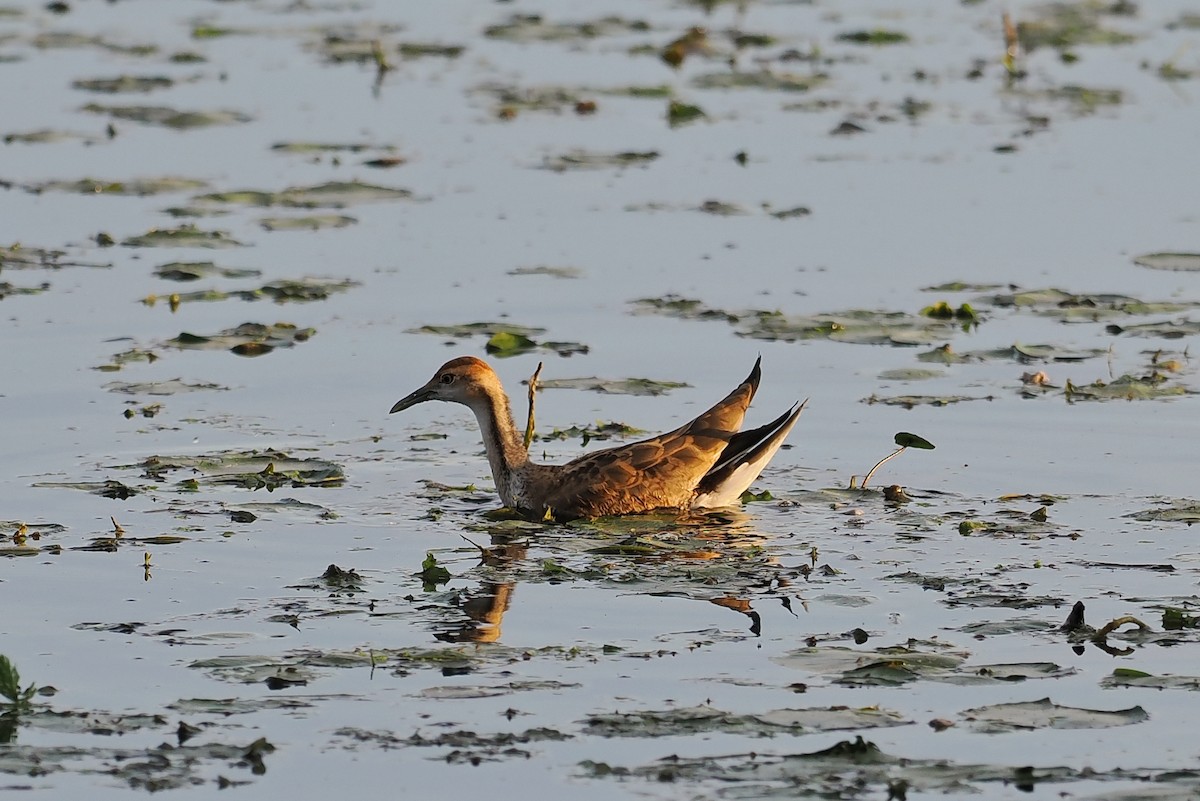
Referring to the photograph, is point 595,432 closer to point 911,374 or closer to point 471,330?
point 471,330

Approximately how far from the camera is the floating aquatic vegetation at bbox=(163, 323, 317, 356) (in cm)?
1430

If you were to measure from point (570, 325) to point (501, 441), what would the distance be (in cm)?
327

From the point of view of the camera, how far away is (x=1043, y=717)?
8164mm

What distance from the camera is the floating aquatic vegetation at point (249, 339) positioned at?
14.3 meters

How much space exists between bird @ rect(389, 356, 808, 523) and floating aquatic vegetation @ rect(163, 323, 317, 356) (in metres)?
2.64

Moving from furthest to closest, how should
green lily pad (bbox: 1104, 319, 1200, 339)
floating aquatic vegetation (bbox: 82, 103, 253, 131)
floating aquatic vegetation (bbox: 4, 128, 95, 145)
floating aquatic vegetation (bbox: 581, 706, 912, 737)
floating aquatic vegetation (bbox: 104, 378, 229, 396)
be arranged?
floating aquatic vegetation (bbox: 82, 103, 253, 131), floating aquatic vegetation (bbox: 4, 128, 95, 145), green lily pad (bbox: 1104, 319, 1200, 339), floating aquatic vegetation (bbox: 104, 378, 229, 396), floating aquatic vegetation (bbox: 581, 706, 912, 737)

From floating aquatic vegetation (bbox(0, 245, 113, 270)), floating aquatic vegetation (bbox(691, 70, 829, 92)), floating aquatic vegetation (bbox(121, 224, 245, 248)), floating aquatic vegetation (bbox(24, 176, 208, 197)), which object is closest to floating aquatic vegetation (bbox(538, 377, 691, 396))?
floating aquatic vegetation (bbox(121, 224, 245, 248))

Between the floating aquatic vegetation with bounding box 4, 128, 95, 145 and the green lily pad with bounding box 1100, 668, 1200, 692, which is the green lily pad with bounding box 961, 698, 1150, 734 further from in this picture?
the floating aquatic vegetation with bounding box 4, 128, 95, 145

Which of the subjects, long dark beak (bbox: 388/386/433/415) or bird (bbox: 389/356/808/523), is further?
long dark beak (bbox: 388/386/433/415)

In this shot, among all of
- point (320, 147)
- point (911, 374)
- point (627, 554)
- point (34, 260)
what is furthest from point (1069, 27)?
point (627, 554)

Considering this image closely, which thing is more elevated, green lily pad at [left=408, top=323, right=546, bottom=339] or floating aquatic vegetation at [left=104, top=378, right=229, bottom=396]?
green lily pad at [left=408, top=323, right=546, bottom=339]

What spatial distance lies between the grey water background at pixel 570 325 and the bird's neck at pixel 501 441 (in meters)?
0.43

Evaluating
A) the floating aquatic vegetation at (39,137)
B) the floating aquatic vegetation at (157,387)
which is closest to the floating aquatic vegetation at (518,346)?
the floating aquatic vegetation at (157,387)

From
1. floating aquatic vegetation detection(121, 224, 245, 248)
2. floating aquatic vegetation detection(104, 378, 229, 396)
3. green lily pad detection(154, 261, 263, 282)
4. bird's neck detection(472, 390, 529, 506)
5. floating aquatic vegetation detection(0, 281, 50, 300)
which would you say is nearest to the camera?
bird's neck detection(472, 390, 529, 506)
